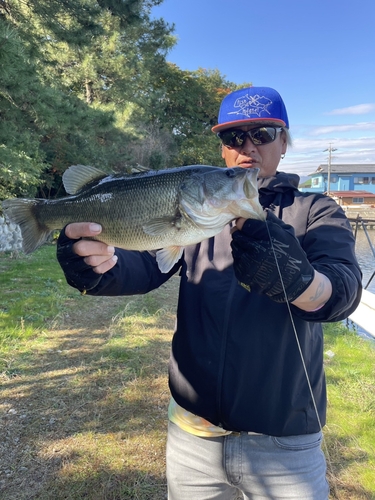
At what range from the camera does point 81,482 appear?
3133mm

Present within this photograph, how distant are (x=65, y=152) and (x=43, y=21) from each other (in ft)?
27.8

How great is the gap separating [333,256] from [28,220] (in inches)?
71.2

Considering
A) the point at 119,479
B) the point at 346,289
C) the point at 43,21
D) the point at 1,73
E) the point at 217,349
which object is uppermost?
the point at 43,21

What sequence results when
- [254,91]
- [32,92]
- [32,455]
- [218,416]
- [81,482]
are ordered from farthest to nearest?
[32,92], [32,455], [81,482], [254,91], [218,416]

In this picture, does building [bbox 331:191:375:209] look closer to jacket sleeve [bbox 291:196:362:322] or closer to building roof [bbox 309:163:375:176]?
building roof [bbox 309:163:375:176]

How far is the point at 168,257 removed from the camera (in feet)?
6.86

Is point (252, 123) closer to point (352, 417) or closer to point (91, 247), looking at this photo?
point (91, 247)

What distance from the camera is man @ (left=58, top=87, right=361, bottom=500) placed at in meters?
1.65

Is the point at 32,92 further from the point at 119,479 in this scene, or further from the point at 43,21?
the point at 119,479

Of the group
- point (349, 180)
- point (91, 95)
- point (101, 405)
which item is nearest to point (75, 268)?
point (101, 405)

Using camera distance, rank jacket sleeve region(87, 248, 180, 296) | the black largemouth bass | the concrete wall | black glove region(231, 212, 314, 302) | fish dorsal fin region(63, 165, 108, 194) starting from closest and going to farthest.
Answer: black glove region(231, 212, 314, 302) → the black largemouth bass → jacket sleeve region(87, 248, 180, 296) → fish dorsal fin region(63, 165, 108, 194) → the concrete wall

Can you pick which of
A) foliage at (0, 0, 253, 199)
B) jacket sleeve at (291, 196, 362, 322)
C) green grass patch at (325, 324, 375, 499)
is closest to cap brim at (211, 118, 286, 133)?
jacket sleeve at (291, 196, 362, 322)

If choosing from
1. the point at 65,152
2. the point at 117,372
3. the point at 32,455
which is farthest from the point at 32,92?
the point at 65,152

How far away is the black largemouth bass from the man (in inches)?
4.8
